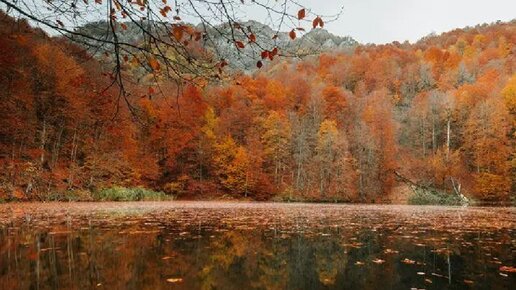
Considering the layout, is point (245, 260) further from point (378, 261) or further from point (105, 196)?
point (105, 196)

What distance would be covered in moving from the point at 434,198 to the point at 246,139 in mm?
18532

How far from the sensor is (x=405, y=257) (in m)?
5.93

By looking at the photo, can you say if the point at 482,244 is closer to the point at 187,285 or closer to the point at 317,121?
the point at 187,285

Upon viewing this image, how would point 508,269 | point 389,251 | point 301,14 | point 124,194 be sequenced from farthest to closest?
1. point 124,194
2. point 389,251
3. point 508,269
4. point 301,14

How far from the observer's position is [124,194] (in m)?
27.9

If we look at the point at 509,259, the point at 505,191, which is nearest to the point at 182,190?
the point at 505,191

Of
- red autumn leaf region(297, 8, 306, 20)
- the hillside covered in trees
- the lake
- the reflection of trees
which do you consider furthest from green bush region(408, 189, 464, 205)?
red autumn leaf region(297, 8, 306, 20)

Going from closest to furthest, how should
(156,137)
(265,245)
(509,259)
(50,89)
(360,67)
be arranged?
(509,259) → (265,245) → (50,89) → (156,137) → (360,67)

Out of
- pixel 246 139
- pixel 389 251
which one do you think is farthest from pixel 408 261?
pixel 246 139

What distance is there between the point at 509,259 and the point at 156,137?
3426 centimetres

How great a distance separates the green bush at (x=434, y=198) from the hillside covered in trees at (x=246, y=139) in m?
1.62

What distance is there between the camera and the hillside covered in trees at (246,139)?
24219mm

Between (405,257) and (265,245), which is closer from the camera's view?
(405,257)

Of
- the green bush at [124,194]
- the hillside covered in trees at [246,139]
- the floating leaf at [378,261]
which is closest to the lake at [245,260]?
the floating leaf at [378,261]
